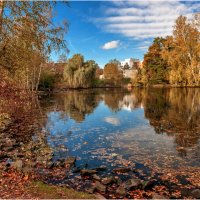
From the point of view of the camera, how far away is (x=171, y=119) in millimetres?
18297

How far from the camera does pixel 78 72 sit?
61.8 meters

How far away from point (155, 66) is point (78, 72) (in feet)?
73.6

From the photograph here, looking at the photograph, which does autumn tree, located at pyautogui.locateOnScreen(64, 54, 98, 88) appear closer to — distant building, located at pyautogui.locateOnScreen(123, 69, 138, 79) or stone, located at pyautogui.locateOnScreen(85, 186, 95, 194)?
distant building, located at pyautogui.locateOnScreen(123, 69, 138, 79)

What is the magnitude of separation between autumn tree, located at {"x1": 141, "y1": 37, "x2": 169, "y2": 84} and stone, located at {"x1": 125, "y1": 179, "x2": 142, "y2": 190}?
2444 inches

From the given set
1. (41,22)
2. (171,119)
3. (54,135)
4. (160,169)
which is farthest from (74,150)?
(171,119)

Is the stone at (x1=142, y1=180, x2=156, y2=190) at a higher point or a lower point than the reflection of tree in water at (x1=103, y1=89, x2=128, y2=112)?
lower

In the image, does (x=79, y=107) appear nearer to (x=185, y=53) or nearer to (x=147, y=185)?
(x=147, y=185)

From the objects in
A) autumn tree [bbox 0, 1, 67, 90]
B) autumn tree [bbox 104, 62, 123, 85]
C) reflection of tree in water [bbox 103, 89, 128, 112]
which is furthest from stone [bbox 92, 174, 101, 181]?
autumn tree [bbox 104, 62, 123, 85]

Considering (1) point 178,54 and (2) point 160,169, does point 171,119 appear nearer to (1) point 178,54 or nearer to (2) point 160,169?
(2) point 160,169

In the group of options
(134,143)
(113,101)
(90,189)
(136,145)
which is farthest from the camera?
(113,101)

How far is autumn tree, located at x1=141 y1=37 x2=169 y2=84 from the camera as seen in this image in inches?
2653

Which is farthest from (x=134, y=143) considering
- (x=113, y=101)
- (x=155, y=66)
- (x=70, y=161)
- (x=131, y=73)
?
(x=131, y=73)

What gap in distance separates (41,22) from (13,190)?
6.04 m

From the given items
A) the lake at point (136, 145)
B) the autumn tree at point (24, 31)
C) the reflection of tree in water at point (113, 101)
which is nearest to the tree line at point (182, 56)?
the reflection of tree in water at point (113, 101)
